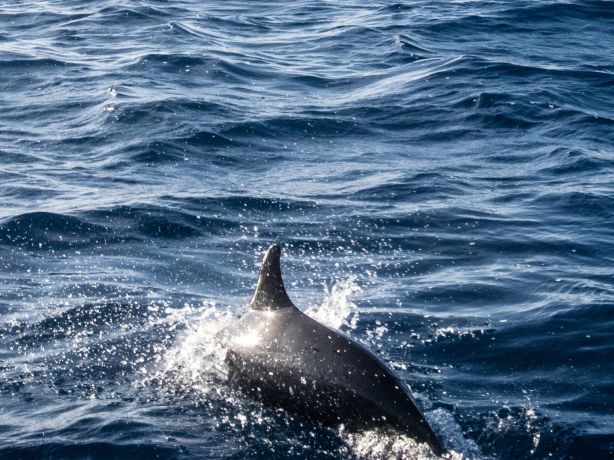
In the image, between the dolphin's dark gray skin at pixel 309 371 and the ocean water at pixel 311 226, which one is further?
the ocean water at pixel 311 226

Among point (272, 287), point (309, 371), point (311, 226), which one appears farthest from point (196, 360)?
point (311, 226)

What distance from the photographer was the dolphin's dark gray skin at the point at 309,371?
798 cm

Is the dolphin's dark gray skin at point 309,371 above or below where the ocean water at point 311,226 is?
above


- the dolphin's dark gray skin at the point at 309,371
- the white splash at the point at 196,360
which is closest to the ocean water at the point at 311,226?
the white splash at the point at 196,360

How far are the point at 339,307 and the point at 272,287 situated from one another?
7.33ft

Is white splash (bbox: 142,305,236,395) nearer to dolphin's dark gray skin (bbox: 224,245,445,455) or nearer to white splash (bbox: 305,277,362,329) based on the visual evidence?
dolphin's dark gray skin (bbox: 224,245,445,455)

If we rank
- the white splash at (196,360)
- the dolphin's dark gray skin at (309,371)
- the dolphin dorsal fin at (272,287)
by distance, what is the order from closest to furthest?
1. the dolphin's dark gray skin at (309,371)
2. the dolphin dorsal fin at (272,287)
3. the white splash at (196,360)

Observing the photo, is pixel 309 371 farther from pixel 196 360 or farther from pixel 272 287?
pixel 196 360

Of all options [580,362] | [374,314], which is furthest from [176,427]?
[580,362]

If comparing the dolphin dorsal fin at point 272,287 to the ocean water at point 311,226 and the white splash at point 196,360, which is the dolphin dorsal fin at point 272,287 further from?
the ocean water at point 311,226

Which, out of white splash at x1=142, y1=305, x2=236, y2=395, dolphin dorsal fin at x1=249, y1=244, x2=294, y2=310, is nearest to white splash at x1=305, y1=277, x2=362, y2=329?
white splash at x1=142, y1=305, x2=236, y2=395

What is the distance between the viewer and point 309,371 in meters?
8.33

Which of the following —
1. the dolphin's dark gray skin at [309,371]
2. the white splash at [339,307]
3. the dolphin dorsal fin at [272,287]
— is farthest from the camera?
the white splash at [339,307]

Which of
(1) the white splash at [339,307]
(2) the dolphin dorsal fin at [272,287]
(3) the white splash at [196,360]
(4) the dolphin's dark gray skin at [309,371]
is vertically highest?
(2) the dolphin dorsal fin at [272,287]
